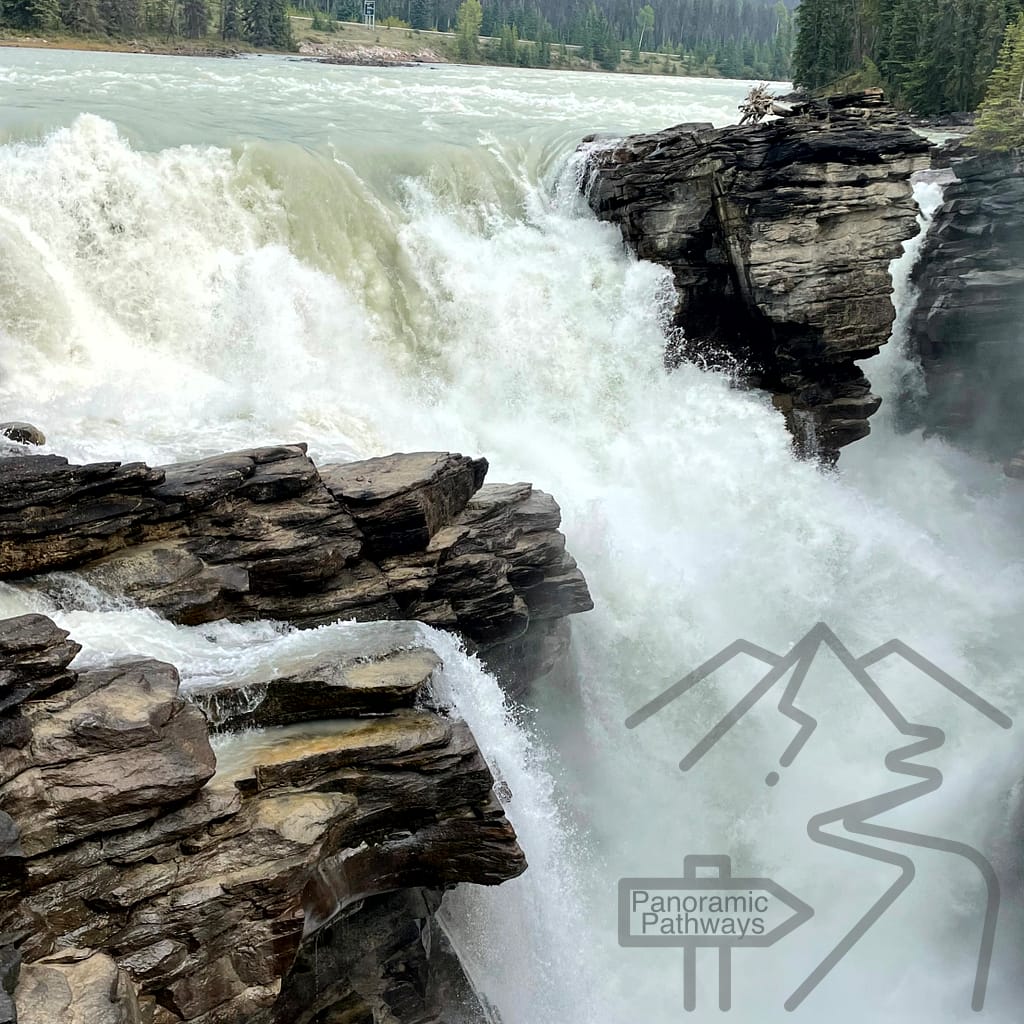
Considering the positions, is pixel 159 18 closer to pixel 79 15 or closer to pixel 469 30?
pixel 79 15

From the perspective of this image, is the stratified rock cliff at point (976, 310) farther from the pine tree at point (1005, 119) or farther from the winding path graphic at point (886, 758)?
the winding path graphic at point (886, 758)

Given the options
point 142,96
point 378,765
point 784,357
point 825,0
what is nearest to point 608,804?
point 378,765

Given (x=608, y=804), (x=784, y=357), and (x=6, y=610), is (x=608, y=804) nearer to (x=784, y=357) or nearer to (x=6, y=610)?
(x=6, y=610)

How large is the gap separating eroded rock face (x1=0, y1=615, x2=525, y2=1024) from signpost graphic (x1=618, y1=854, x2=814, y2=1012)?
4250 millimetres

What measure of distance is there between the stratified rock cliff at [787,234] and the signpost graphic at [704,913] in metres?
11.2

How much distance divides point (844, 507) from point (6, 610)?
16.5m

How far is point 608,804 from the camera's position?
625 inches

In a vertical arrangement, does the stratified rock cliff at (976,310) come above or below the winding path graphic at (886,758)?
above

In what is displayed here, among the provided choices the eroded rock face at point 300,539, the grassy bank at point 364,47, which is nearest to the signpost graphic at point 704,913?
the eroded rock face at point 300,539

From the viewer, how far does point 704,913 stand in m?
14.8

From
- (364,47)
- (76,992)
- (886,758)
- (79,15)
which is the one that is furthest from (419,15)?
(76,992)

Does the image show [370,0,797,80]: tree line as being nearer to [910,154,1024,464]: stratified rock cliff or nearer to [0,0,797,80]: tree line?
[0,0,797,80]: tree line

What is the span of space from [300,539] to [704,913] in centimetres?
818

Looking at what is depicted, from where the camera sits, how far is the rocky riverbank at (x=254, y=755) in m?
8.54
